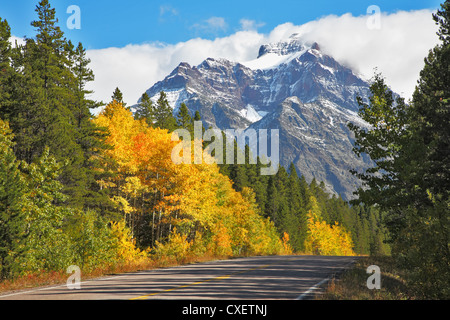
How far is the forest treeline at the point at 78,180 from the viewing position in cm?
1862

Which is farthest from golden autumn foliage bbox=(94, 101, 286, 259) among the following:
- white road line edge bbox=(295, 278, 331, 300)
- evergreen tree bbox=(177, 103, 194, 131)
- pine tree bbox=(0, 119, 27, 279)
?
evergreen tree bbox=(177, 103, 194, 131)

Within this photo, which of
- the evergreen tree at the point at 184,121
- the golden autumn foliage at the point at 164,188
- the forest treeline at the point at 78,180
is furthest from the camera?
the evergreen tree at the point at 184,121

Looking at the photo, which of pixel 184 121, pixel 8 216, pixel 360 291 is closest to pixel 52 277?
pixel 8 216

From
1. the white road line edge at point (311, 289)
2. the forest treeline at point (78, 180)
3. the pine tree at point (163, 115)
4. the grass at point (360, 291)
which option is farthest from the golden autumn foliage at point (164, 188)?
the pine tree at point (163, 115)

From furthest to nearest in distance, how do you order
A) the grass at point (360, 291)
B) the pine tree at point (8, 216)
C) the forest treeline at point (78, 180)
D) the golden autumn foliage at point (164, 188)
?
the golden autumn foliage at point (164, 188)
the forest treeline at point (78, 180)
the pine tree at point (8, 216)
the grass at point (360, 291)

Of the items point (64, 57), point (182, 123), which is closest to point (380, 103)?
point (64, 57)

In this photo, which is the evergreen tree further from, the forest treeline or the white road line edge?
the white road line edge

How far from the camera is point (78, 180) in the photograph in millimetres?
30969

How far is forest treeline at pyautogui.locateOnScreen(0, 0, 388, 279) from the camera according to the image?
61.1 feet

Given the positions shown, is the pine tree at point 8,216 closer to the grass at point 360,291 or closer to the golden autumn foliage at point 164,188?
the golden autumn foliage at point 164,188

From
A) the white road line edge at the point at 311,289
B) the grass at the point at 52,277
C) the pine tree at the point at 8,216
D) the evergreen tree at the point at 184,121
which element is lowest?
the grass at the point at 52,277

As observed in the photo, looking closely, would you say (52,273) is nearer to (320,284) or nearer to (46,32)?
(320,284)
